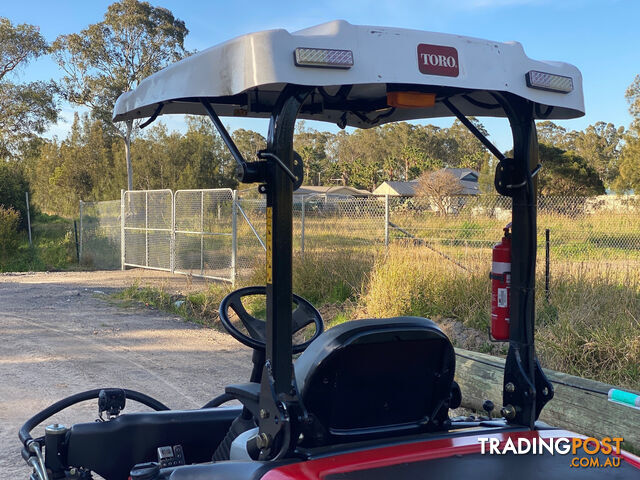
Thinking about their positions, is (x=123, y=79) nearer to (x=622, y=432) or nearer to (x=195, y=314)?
(x=195, y=314)

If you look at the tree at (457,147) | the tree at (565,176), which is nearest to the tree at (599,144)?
Result: the tree at (457,147)

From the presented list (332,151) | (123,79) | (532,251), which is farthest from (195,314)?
(332,151)

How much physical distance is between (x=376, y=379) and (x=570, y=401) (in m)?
3.38

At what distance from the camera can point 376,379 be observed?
2.12 metres

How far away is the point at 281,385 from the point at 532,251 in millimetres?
1162

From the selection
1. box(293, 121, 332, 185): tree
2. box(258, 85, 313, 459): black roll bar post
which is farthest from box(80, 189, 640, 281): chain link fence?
box(293, 121, 332, 185): tree

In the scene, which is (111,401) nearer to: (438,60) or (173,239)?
(438,60)

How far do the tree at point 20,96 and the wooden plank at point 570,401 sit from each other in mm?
32974

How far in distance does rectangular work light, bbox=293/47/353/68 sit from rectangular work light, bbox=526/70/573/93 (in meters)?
0.69

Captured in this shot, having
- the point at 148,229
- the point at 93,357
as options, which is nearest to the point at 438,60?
the point at 93,357

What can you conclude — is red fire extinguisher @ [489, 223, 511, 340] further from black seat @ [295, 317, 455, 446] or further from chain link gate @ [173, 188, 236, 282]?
chain link gate @ [173, 188, 236, 282]

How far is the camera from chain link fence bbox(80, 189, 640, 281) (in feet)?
33.7

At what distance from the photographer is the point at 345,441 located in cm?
207

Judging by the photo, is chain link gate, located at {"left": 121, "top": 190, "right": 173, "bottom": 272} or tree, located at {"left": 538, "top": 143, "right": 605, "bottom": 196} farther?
tree, located at {"left": 538, "top": 143, "right": 605, "bottom": 196}
